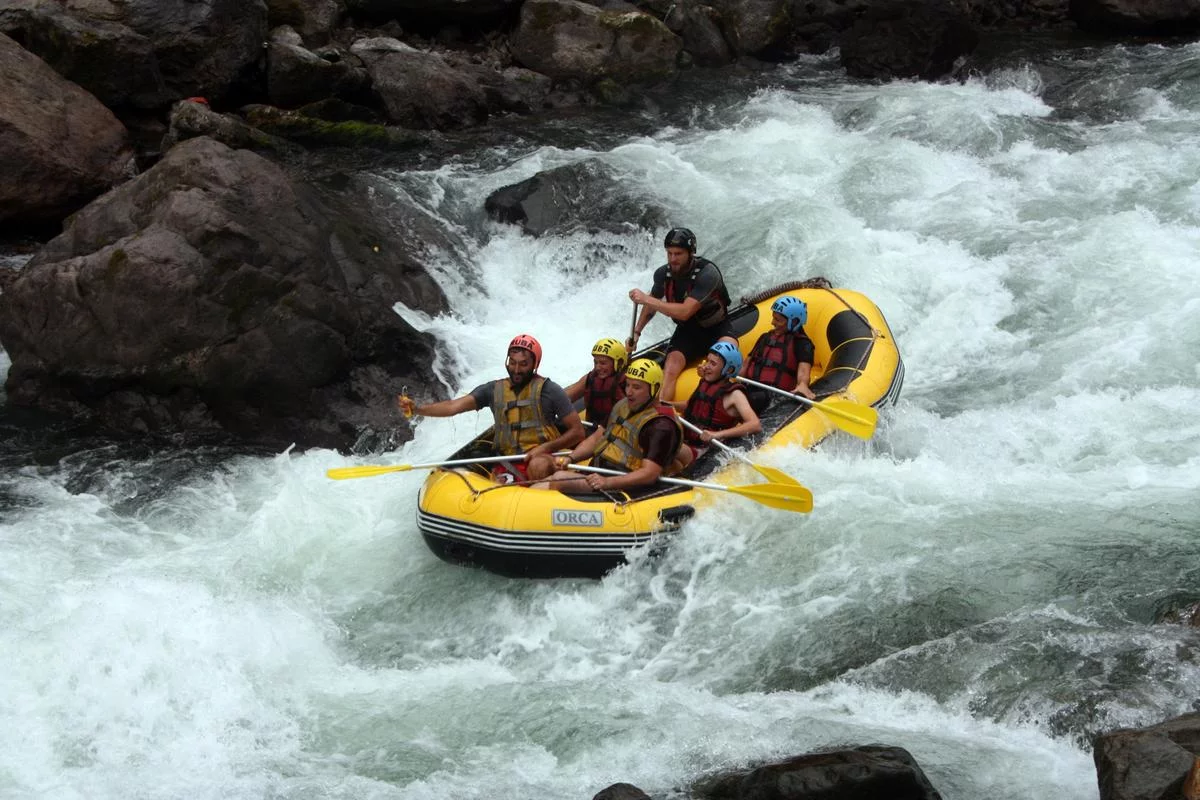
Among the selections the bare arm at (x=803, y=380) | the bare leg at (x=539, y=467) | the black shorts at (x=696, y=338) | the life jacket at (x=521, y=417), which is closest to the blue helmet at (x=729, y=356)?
the bare arm at (x=803, y=380)

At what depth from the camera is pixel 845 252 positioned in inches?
437

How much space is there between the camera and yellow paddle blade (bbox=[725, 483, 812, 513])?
22.9 feet

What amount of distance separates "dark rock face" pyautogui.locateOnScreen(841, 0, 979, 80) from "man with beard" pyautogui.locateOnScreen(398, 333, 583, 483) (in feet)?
32.5

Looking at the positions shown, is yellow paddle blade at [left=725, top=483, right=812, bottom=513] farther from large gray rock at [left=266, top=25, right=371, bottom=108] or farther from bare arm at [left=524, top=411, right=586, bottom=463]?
large gray rock at [left=266, top=25, right=371, bottom=108]

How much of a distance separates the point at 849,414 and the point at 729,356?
0.86 metres

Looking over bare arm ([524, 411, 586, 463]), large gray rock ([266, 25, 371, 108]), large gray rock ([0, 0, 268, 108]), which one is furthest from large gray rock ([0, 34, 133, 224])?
bare arm ([524, 411, 586, 463])

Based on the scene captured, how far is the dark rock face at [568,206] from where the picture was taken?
11.6 metres

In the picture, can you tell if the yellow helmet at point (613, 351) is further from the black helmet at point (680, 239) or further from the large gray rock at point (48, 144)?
the large gray rock at point (48, 144)

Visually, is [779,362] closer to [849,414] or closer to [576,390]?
[849,414]

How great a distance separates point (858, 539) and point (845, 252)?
4.63 metres

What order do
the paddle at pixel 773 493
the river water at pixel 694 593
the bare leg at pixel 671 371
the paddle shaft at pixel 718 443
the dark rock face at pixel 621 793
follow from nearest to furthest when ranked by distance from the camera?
the dark rock face at pixel 621 793 < the river water at pixel 694 593 < the paddle at pixel 773 493 < the paddle shaft at pixel 718 443 < the bare leg at pixel 671 371

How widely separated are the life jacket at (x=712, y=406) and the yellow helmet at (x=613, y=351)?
1.69 ft

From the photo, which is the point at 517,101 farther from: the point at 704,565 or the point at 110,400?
the point at 704,565

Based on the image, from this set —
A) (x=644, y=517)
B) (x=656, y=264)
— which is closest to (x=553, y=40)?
(x=656, y=264)
